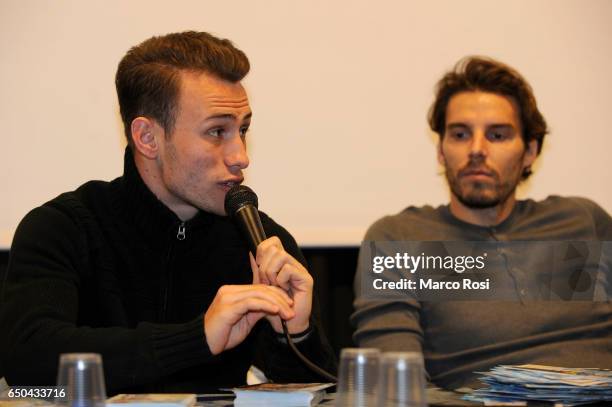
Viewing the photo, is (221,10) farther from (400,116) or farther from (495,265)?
(495,265)

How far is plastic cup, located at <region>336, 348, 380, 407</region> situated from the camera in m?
1.20

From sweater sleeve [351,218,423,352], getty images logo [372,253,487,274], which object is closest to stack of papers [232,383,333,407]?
sweater sleeve [351,218,423,352]

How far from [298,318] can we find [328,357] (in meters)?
0.16

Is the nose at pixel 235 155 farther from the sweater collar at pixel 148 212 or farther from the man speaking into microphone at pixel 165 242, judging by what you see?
the sweater collar at pixel 148 212

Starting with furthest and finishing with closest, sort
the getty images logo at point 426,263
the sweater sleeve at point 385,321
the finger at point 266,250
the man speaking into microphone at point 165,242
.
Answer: the getty images logo at point 426,263 < the sweater sleeve at point 385,321 < the man speaking into microphone at point 165,242 < the finger at point 266,250

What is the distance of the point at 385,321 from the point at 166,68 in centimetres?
95

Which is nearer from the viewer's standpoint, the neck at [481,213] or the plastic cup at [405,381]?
the plastic cup at [405,381]

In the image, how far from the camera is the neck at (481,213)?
2713 millimetres

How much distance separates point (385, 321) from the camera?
2480 mm

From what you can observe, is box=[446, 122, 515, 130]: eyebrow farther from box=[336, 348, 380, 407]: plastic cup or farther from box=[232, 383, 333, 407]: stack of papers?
box=[336, 348, 380, 407]: plastic cup

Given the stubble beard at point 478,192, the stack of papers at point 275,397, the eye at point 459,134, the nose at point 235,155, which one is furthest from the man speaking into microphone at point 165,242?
the eye at point 459,134

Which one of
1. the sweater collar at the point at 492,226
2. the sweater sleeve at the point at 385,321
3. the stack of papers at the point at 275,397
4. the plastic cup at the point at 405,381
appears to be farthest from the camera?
the sweater collar at the point at 492,226

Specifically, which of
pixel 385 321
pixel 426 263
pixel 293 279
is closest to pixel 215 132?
pixel 293 279

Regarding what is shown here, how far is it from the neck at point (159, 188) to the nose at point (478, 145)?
100 centimetres
